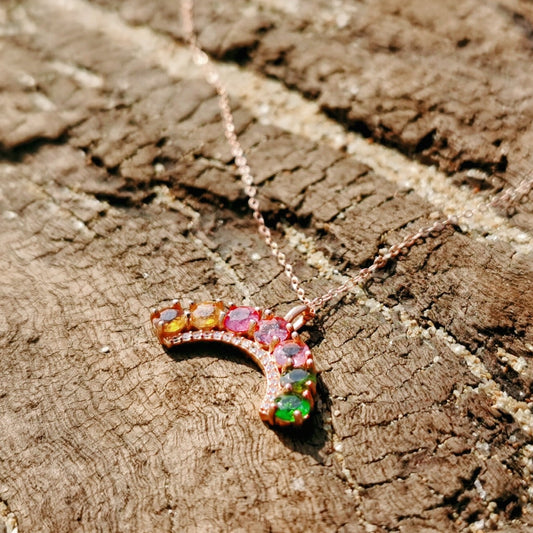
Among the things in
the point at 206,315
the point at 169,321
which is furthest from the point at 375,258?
the point at 169,321

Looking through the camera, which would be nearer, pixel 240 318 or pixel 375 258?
pixel 240 318

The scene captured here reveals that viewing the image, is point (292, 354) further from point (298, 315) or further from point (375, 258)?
point (375, 258)

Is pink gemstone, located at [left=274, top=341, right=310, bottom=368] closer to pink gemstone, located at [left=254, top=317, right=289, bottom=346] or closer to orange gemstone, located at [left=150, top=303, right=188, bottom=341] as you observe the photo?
pink gemstone, located at [left=254, top=317, right=289, bottom=346]

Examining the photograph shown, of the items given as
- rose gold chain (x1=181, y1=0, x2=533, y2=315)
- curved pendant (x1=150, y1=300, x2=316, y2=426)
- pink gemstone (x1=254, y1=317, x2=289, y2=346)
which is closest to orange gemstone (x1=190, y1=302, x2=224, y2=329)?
curved pendant (x1=150, y1=300, x2=316, y2=426)

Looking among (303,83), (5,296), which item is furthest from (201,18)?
(5,296)

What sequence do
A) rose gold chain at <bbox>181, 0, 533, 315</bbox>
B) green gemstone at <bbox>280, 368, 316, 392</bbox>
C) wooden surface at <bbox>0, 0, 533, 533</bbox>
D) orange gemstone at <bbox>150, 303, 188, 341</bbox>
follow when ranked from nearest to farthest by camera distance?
wooden surface at <bbox>0, 0, 533, 533</bbox> → green gemstone at <bbox>280, 368, 316, 392</bbox> → orange gemstone at <bbox>150, 303, 188, 341</bbox> → rose gold chain at <bbox>181, 0, 533, 315</bbox>

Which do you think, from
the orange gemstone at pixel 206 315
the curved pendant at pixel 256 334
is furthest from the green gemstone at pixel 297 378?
the orange gemstone at pixel 206 315

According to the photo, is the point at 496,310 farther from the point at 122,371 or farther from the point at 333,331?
the point at 122,371
